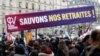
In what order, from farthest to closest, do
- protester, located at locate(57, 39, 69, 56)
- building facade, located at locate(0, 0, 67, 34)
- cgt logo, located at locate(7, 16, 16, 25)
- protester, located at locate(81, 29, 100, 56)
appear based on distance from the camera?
building facade, located at locate(0, 0, 67, 34)
cgt logo, located at locate(7, 16, 16, 25)
protester, located at locate(57, 39, 69, 56)
protester, located at locate(81, 29, 100, 56)

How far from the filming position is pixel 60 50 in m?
11.2

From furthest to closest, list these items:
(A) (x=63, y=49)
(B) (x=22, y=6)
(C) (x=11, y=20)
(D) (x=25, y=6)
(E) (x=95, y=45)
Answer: (D) (x=25, y=6)
(B) (x=22, y=6)
(C) (x=11, y=20)
(A) (x=63, y=49)
(E) (x=95, y=45)

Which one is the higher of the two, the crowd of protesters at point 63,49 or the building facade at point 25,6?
the crowd of protesters at point 63,49

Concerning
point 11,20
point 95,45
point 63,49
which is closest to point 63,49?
point 63,49

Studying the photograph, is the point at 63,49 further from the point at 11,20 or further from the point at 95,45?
the point at 11,20

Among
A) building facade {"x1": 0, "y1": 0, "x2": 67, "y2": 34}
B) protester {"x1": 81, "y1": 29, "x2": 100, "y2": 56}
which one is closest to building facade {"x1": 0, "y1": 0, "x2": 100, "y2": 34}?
building facade {"x1": 0, "y1": 0, "x2": 67, "y2": 34}

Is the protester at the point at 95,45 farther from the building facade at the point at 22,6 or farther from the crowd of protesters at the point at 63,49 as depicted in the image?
the building facade at the point at 22,6

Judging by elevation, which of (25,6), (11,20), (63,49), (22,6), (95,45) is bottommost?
(25,6)

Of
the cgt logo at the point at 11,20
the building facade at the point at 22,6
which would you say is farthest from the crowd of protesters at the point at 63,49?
the building facade at the point at 22,6

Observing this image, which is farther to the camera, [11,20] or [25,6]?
[25,6]

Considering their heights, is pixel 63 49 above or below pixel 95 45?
below

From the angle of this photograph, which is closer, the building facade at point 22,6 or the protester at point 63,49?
the protester at point 63,49

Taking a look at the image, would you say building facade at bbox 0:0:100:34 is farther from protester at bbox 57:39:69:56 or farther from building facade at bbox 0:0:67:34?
protester at bbox 57:39:69:56

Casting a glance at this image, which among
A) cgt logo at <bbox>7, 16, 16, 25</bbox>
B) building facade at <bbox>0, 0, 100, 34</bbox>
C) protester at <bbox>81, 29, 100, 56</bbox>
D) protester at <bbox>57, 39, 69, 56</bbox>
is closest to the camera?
protester at <bbox>81, 29, 100, 56</bbox>
